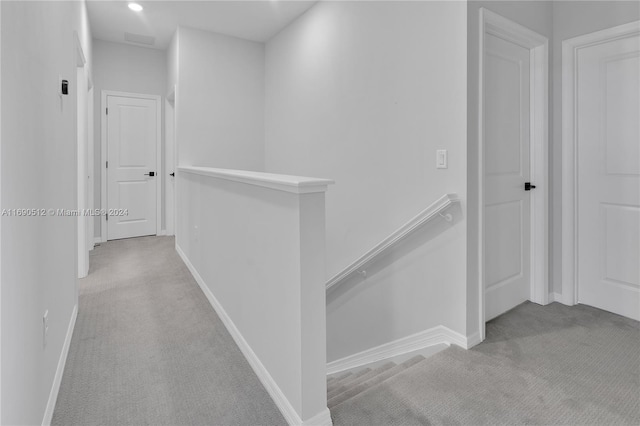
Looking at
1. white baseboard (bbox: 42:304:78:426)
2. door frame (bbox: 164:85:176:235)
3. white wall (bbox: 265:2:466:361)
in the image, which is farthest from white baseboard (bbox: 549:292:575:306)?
door frame (bbox: 164:85:176:235)

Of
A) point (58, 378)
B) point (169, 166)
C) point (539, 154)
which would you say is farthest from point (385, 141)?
point (169, 166)

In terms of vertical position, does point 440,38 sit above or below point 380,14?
below

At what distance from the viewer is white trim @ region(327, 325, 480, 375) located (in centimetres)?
226

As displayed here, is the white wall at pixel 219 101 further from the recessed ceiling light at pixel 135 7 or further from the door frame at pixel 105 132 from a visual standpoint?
the door frame at pixel 105 132

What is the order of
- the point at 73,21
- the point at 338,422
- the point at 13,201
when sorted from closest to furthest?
the point at 13,201
the point at 338,422
the point at 73,21

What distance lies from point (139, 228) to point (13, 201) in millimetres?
4676

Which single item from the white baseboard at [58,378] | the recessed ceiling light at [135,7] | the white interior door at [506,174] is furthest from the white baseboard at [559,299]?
the recessed ceiling light at [135,7]

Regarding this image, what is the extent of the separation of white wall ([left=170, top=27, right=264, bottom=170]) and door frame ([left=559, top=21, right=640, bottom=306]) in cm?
340

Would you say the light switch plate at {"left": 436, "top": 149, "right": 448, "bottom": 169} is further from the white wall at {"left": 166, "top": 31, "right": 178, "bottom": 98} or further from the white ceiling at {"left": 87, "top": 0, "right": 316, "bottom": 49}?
the white wall at {"left": 166, "top": 31, "right": 178, "bottom": 98}

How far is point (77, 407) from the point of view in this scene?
1656 millimetres

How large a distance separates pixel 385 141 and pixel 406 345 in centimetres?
145

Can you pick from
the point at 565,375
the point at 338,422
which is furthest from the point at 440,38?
the point at 338,422

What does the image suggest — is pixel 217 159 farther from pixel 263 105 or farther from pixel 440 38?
pixel 440 38

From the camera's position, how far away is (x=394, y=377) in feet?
6.31
